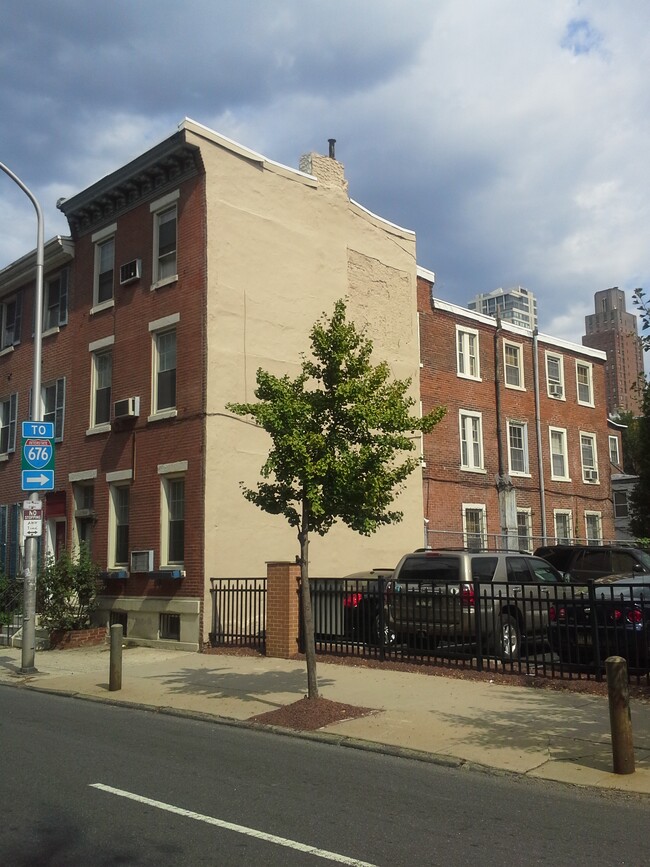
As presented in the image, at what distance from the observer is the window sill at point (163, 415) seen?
18.8 m

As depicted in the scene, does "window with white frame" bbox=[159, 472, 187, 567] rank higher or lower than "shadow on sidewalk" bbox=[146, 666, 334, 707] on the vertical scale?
higher

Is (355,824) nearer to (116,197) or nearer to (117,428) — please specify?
(117,428)

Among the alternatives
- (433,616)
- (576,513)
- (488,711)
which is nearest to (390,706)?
(488,711)

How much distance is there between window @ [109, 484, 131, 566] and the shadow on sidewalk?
615cm

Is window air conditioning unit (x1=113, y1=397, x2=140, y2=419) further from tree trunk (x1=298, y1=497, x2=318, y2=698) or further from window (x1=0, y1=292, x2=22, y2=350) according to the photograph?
tree trunk (x1=298, y1=497, x2=318, y2=698)

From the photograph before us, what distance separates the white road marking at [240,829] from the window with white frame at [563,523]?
25753mm

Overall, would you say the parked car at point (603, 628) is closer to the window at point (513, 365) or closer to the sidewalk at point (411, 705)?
the sidewalk at point (411, 705)

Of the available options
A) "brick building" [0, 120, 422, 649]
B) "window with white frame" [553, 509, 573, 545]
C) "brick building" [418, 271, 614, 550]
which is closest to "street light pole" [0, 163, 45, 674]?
"brick building" [0, 120, 422, 649]

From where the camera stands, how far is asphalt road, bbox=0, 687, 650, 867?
5500 millimetres

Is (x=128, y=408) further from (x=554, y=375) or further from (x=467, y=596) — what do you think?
(x=554, y=375)

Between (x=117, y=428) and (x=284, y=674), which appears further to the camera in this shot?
(x=117, y=428)

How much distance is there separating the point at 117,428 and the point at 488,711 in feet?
41.2

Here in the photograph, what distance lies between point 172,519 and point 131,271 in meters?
6.09

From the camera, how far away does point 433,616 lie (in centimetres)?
1307
